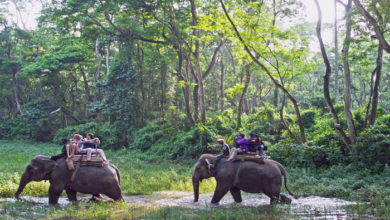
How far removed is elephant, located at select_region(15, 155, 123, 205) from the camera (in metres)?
9.65

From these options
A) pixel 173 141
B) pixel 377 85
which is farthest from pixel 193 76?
pixel 377 85

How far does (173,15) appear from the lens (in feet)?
78.0

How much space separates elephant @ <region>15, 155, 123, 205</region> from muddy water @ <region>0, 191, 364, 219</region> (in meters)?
0.49

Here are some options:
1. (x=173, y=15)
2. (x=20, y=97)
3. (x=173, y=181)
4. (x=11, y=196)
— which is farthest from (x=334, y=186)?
(x=20, y=97)

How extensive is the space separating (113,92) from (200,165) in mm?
19802

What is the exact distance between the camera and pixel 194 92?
25.4 meters

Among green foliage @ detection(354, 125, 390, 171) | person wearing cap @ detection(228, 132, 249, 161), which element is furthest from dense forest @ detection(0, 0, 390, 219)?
person wearing cap @ detection(228, 132, 249, 161)

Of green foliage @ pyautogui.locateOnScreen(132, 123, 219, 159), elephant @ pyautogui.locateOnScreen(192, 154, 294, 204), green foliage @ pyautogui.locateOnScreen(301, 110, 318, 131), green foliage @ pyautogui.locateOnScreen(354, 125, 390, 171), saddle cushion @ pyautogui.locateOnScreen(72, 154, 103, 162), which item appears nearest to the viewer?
elephant @ pyautogui.locateOnScreen(192, 154, 294, 204)

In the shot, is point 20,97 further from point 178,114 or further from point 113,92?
point 178,114

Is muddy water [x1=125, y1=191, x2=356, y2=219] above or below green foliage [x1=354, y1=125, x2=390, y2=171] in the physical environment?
below

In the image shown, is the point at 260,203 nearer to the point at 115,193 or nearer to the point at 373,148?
the point at 115,193

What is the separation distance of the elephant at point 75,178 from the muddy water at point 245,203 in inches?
19.2

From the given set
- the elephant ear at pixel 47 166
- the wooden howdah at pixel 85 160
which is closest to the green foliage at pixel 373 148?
the wooden howdah at pixel 85 160

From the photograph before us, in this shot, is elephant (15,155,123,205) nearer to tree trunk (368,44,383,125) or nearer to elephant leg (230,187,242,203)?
elephant leg (230,187,242,203)
